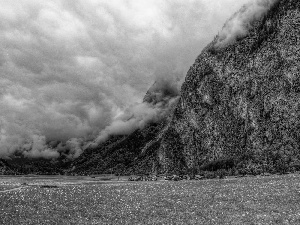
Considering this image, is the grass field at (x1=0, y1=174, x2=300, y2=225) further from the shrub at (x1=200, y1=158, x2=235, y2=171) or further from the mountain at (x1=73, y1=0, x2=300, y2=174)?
the shrub at (x1=200, y1=158, x2=235, y2=171)

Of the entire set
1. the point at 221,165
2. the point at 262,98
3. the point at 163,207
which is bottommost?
the point at 163,207

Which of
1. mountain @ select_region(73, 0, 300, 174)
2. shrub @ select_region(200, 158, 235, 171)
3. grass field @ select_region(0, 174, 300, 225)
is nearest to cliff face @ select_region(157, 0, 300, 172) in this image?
mountain @ select_region(73, 0, 300, 174)

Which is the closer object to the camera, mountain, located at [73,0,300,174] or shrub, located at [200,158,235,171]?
mountain, located at [73,0,300,174]

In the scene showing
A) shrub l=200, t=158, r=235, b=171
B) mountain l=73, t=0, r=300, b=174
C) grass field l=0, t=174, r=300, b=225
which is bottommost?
grass field l=0, t=174, r=300, b=225

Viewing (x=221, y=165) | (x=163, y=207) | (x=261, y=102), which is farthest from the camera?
(x=261, y=102)

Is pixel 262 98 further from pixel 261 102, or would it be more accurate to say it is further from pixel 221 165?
pixel 221 165

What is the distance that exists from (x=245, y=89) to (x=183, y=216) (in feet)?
527

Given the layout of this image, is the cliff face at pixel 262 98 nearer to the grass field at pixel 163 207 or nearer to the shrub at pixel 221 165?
the shrub at pixel 221 165

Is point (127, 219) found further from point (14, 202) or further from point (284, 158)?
point (284, 158)

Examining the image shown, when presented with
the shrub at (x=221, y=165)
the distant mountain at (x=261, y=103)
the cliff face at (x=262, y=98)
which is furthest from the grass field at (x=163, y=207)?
the shrub at (x=221, y=165)

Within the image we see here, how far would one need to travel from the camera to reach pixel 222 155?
17500 centimetres

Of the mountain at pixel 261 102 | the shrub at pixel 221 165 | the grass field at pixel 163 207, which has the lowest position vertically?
the grass field at pixel 163 207

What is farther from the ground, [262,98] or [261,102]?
[262,98]

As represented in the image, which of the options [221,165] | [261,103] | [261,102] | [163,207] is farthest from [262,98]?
[163,207]
